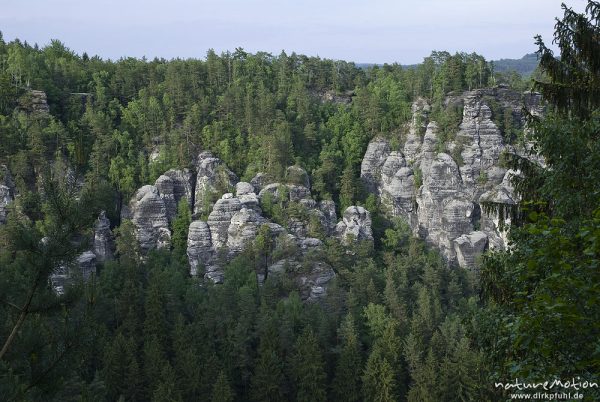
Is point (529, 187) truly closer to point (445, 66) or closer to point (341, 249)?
point (341, 249)

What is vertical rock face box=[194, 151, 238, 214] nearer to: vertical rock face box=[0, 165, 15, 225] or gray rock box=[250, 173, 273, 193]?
gray rock box=[250, 173, 273, 193]

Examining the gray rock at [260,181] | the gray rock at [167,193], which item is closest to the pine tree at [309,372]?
the gray rock at [260,181]

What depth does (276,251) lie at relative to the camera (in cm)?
4525

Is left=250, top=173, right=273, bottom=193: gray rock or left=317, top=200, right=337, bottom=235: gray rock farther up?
left=250, top=173, right=273, bottom=193: gray rock

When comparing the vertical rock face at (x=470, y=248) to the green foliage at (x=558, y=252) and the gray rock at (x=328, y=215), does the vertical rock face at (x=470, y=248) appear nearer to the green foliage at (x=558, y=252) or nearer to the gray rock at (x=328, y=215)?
the gray rock at (x=328, y=215)

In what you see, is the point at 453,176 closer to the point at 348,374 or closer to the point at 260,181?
the point at 260,181

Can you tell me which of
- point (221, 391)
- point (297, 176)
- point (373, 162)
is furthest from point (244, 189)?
point (221, 391)

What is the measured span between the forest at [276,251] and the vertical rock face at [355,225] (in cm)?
197

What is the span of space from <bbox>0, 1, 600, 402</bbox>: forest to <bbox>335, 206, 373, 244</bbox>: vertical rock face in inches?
77.6

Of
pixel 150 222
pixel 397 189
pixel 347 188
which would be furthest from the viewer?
pixel 397 189

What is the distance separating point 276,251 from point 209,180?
10609 mm

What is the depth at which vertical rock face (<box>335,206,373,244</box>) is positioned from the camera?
48.7 meters

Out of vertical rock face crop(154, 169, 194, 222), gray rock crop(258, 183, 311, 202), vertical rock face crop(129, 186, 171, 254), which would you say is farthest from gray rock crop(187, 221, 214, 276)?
gray rock crop(258, 183, 311, 202)

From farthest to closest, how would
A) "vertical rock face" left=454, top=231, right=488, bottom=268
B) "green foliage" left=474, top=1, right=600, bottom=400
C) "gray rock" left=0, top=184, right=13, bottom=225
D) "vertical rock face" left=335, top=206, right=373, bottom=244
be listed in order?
"vertical rock face" left=454, top=231, right=488, bottom=268, "vertical rock face" left=335, top=206, right=373, bottom=244, "gray rock" left=0, top=184, right=13, bottom=225, "green foliage" left=474, top=1, right=600, bottom=400
